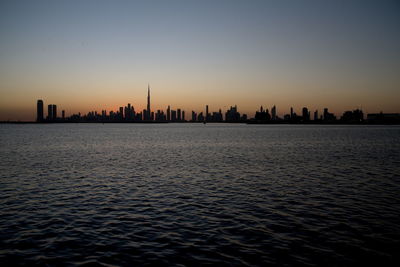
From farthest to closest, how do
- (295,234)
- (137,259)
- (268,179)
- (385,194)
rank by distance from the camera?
(268,179) < (385,194) < (295,234) < (137,259)

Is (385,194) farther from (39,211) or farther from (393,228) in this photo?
(39,211)

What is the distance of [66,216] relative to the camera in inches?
792

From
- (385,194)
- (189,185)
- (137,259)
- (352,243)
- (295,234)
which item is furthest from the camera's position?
(189,185)

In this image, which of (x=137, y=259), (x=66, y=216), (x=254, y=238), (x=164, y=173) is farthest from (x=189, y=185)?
(x=137, y=259)

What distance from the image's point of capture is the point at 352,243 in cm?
1568

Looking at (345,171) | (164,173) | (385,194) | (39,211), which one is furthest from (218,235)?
(345,171)

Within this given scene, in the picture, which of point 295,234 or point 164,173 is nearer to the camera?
point 295,234

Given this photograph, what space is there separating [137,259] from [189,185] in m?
17.2

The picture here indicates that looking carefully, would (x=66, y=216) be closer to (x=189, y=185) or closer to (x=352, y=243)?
(x=189, y=185)

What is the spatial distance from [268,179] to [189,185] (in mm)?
9253

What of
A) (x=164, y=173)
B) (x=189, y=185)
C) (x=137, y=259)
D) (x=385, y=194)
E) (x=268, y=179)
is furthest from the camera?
(x=164, y=173)

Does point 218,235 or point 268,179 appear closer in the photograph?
point 218,235

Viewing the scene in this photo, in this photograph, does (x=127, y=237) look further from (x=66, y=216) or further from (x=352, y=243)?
(x=352, y=243)

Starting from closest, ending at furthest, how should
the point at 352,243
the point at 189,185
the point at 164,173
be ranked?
the point at 352,243
the point at 189,185
the point at 164,173
